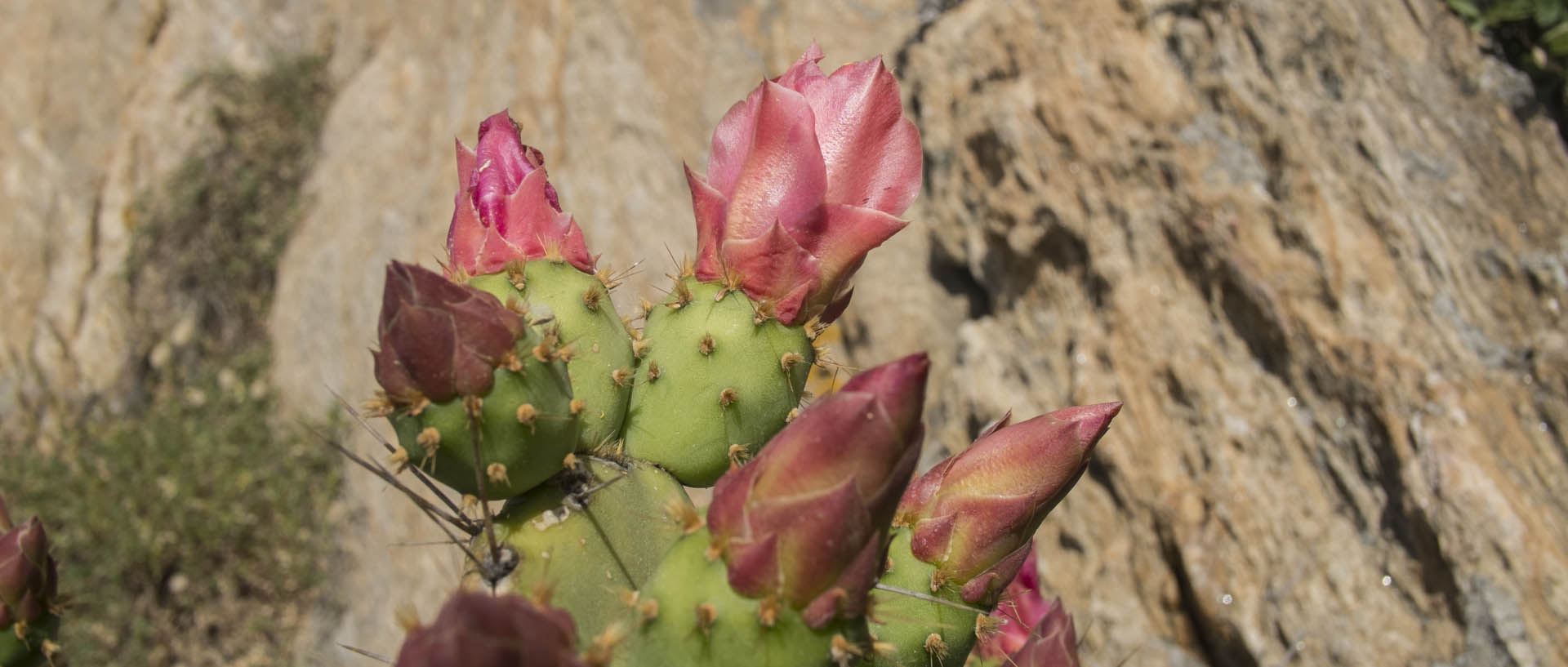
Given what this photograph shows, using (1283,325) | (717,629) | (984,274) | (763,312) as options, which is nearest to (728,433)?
(763,312)

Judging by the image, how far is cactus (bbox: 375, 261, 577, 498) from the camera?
3.45 feet

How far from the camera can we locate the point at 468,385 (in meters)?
1.09

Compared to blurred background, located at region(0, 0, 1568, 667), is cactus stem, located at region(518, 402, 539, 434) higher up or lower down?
higher up

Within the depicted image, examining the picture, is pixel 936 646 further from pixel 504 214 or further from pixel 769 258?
pixel 504 214

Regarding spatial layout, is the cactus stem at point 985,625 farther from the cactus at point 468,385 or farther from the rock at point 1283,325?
the rock at point 1283,325

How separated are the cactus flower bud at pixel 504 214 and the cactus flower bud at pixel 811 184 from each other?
20cm

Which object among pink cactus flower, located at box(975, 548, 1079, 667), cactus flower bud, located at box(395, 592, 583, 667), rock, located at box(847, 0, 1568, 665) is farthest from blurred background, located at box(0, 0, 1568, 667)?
cactus flower bud, located at box(395, 592, 583, 667)

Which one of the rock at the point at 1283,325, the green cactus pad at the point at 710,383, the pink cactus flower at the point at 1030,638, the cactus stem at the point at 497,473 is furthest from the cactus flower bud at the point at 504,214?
the rock at the point at 1283,325

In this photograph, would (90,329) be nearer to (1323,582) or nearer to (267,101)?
(267,101)

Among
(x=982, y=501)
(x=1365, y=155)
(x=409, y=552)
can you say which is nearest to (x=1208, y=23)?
(x=1365, y=155)

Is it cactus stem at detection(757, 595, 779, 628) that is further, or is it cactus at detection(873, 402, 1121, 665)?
cactus at detection(873, 402, 1121, 665)

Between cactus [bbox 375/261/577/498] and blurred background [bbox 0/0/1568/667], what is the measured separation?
96cm

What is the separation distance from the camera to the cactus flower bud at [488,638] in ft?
2.41

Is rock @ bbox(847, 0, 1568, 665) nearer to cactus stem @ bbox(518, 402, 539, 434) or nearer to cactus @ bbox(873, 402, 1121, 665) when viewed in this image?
cactus @ bbox(873, 402, 1121, 665)
